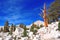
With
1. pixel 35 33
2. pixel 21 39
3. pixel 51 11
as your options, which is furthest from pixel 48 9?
pixel 21 39

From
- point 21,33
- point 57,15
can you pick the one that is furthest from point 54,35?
point 57,15

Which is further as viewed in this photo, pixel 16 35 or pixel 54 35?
pixel 16 35

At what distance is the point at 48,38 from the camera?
3709 centimetres

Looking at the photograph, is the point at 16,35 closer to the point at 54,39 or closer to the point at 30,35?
the point at 30,35

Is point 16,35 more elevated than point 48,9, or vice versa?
point 48,9

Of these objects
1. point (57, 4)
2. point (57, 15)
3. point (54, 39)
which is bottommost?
point (54, 39)

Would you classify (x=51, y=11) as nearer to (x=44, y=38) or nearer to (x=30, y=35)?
(x=30, y=35)

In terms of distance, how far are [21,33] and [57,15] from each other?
46.3 feet

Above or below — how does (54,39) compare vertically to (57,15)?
below

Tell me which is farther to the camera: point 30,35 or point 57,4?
point 57,4

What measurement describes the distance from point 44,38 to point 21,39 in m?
5.79

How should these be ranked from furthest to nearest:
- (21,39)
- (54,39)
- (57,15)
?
1. (57,15)
2. (21,39)
3. (54,39)

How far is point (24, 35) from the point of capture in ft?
143

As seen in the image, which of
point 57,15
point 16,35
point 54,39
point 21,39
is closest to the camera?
point 54,39
